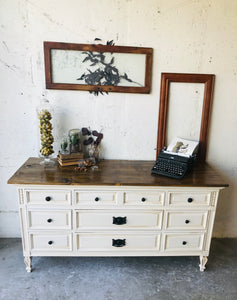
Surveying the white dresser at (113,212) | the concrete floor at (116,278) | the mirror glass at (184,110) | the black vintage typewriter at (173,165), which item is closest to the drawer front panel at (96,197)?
the white dresser at (113,212)

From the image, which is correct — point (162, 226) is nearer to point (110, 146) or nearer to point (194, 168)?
point (194, 168)

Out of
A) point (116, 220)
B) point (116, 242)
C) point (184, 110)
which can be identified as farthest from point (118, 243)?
point (184, 110)

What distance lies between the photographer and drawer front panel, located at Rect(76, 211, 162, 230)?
176 cm

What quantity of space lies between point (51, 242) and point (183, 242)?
1.12 m

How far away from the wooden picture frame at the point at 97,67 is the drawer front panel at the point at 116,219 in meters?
1.12

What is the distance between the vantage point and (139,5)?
6.28ft

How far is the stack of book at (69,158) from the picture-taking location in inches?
76.8

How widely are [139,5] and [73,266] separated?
2.41 metres

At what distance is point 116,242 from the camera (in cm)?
183

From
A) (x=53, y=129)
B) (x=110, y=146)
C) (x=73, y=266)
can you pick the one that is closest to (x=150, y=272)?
(x=73, y=266)

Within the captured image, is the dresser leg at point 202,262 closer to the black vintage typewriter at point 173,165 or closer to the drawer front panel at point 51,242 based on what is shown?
the black vintage typewriter at point 173,165

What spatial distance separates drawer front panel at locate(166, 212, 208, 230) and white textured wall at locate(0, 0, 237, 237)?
25.7 inches

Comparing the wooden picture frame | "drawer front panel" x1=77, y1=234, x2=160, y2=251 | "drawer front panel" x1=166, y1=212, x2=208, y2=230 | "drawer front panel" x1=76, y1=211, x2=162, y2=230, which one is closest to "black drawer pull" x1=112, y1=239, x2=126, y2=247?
"drawer front panel" x1=77, y1=234, x2=160, y2=251

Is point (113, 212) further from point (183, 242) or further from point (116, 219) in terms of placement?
point (183, 242)
